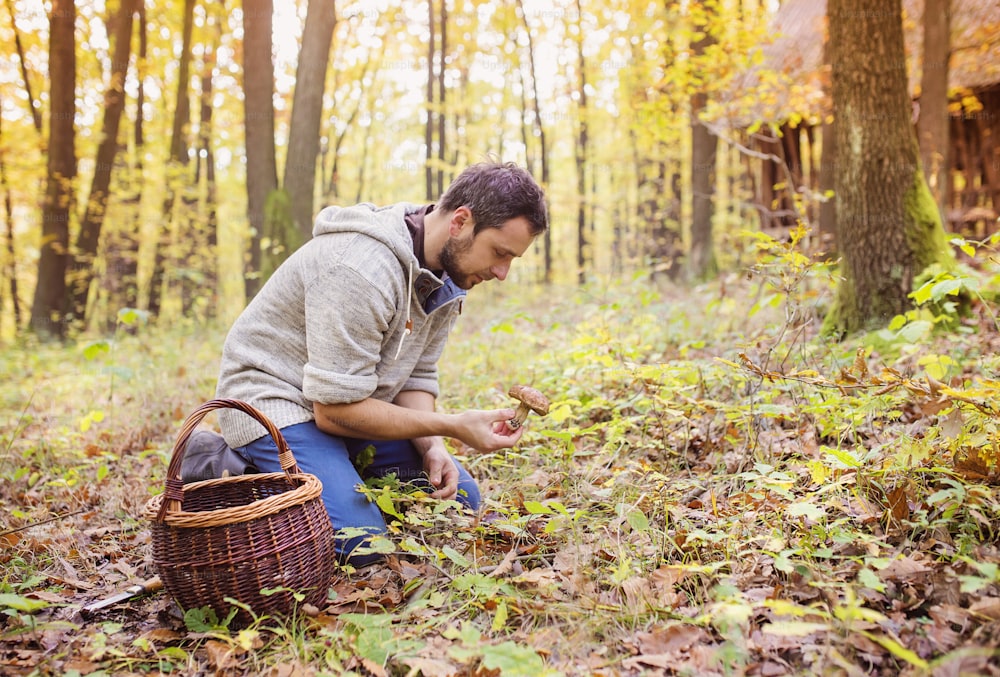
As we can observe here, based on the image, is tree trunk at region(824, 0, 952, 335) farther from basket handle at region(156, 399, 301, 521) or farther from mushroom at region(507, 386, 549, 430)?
basket handle at region(156, 399, 301, 521)

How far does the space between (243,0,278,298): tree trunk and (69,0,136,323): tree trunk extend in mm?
3491

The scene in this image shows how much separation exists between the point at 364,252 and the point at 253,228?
21.5 feet

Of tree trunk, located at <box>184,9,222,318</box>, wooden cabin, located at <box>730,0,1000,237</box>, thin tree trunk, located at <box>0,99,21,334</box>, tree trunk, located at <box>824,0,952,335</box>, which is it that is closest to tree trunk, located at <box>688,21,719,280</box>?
wooden cabin, located at <box>730,0,1000,237</box>

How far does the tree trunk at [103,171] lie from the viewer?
1054cm

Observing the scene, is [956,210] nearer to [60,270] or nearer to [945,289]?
[945,289]

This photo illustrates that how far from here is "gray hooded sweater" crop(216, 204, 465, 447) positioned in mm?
2584

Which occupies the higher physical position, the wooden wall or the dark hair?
the wooden wall

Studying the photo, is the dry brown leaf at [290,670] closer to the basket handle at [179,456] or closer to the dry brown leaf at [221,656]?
the dry brown leaf at [221,656]

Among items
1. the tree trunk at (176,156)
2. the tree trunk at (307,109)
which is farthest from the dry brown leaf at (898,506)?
the tree trunk at (176,156)

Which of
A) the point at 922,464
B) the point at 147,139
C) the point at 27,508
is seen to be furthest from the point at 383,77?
the point at 922,464

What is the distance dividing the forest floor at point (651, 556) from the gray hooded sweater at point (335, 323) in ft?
1.76

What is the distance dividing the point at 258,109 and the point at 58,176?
414cm

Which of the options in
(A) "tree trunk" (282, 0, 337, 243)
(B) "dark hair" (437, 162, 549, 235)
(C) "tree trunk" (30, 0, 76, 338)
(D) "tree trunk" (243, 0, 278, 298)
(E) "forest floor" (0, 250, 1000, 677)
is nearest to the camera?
(E) "forest floor" (0, 250, 1000, 677)

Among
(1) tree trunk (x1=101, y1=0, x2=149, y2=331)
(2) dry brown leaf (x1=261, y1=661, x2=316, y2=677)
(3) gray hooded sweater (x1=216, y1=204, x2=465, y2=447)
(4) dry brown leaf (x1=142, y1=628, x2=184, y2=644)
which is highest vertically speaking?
(1) tree trunk (x1=101, y1=0, x2=149, y2=331)
